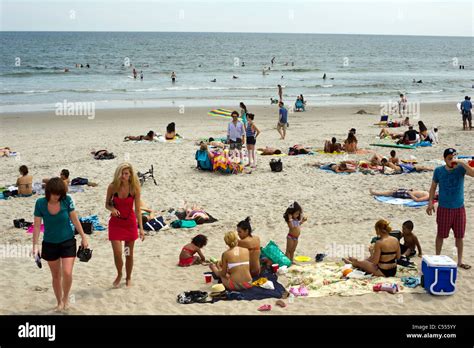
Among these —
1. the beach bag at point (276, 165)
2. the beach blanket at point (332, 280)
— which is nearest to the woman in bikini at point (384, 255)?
the beach blanket at point (332, 280)

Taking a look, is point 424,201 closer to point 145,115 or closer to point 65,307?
point 65,307

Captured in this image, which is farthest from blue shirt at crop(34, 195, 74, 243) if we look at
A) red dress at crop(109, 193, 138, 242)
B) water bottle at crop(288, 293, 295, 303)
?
water bottle at crop(288, 293, 295, 303)

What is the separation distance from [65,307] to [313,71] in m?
59.8

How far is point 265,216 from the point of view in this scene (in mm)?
10883

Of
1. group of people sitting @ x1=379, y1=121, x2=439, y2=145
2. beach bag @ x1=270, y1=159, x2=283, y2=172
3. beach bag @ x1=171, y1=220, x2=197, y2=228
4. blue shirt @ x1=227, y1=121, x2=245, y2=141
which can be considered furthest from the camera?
group of people sitting @ x1=379, y1=121, x2=439, y2=145

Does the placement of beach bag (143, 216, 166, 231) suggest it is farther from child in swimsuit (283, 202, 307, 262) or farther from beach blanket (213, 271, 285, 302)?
beach blanket (213, 271, 285, 302)

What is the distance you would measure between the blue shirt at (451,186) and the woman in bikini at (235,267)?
277 centimetres

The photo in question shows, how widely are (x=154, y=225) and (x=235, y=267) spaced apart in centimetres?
317

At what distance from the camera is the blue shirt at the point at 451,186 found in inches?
299

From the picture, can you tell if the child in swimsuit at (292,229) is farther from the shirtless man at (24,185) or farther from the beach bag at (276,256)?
the shirtless man at (24,185)

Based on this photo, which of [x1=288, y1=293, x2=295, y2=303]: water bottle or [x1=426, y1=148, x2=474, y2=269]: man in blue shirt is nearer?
[x1=288, y1=293, x2=295, y2=303]: water bottle

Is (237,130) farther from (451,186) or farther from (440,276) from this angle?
(440,276)

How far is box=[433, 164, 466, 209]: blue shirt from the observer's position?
24.9 feet

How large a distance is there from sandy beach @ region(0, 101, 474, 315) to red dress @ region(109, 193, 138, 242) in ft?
2.45
